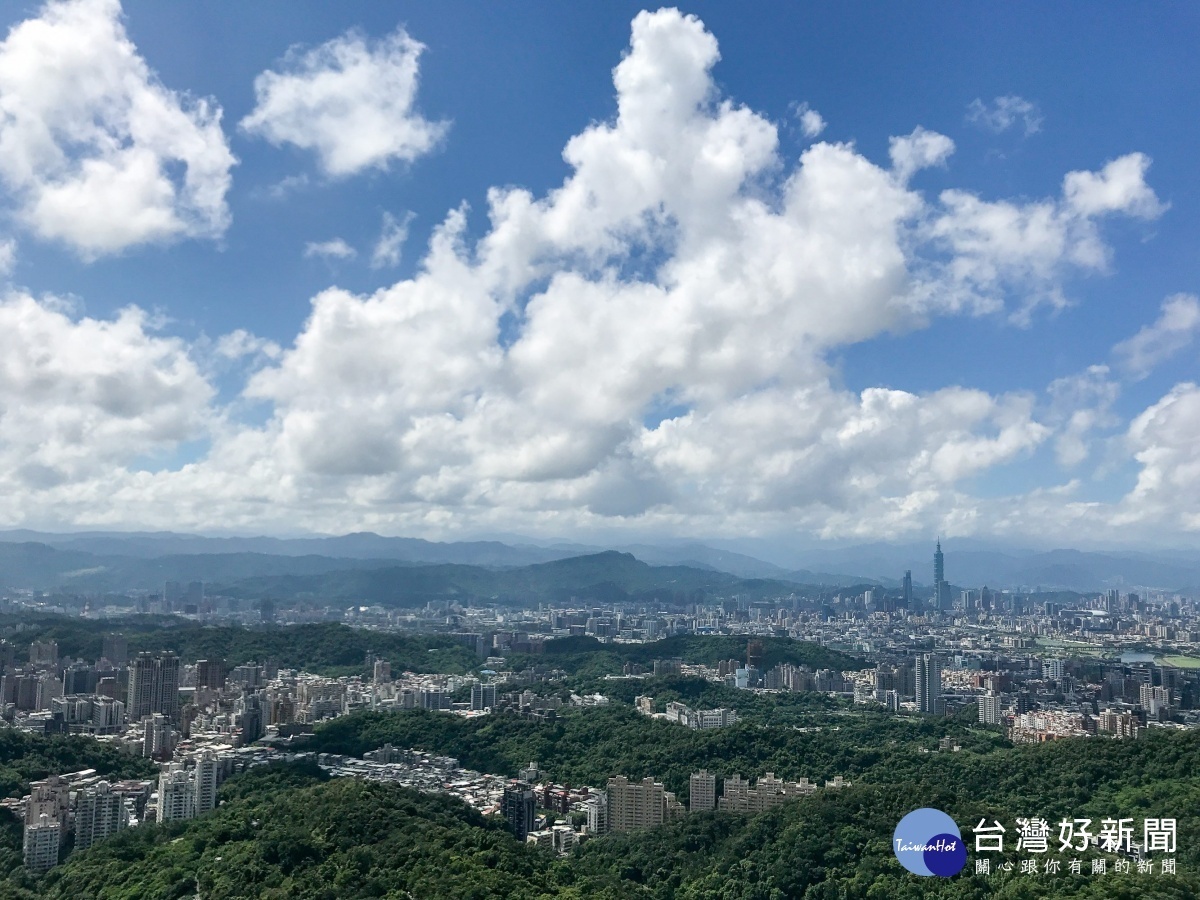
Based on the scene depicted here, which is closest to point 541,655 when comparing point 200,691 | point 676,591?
point 200,691

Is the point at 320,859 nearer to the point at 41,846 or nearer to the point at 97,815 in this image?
the point at 41,846

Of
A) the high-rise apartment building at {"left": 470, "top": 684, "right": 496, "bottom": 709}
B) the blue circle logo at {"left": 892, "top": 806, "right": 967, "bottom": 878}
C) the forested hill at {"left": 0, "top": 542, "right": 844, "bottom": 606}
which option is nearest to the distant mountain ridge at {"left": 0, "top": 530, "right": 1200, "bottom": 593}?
the forested hill at {"left": 0, "top": 542, "right": 844, "bottom": 606}

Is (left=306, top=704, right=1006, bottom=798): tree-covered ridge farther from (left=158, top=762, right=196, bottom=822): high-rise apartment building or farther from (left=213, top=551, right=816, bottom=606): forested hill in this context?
(left=213, top=551, right=816, bottom=606): forested hill

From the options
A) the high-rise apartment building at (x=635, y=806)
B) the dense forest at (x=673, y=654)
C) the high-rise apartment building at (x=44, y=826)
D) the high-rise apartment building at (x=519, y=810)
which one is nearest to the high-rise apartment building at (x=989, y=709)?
the dense forest at (x=673, y=654)

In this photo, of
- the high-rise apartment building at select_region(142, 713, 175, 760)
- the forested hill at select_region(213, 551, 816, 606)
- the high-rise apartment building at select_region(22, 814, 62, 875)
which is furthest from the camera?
the forested hill at select_region(213, 551, 816, 606)

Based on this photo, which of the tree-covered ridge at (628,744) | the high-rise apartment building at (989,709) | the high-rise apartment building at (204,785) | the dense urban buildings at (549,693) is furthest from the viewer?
the high-rise apartment building at (989,709)

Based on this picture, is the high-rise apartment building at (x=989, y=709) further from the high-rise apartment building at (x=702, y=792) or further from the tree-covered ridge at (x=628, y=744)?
the high-rise apartment building at (x=702, y=792)
